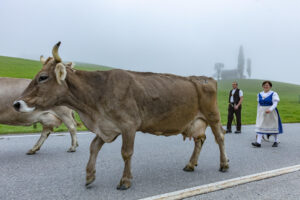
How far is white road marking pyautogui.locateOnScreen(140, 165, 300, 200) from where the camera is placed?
3175 mm

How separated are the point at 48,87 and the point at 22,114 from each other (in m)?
2.15

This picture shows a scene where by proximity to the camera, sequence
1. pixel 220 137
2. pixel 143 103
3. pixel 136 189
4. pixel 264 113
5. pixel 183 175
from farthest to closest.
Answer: pixel 264 113, pixel 220 137, pixel 183 175, pixel 143 103, pixel 136 189

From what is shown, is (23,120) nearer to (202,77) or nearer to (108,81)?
(108,81)

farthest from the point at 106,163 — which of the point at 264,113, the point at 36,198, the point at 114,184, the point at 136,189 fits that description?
the point at 264,113

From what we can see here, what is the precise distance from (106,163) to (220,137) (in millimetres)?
2281

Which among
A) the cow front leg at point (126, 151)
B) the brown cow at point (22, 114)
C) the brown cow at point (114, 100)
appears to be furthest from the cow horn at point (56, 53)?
the brown cow at point (22, 114)

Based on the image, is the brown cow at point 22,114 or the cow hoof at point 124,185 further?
the brown cow at point 22,114

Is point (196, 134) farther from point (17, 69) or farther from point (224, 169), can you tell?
point (17, 69)

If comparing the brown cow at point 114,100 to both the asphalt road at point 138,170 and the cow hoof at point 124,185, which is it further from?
the asphalt road at point 138,170

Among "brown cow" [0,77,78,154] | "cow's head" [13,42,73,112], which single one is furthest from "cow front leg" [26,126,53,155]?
"cow's head" [13,42,73,112]

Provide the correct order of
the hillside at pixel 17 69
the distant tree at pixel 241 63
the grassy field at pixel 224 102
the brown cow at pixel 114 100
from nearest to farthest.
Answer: the brown cow at pixel 114 100 < the grassy field at pixel 224 102 < the hillside at pixel 17 69 < the distant tree at pixel 241 63

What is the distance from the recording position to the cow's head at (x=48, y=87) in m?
3.30

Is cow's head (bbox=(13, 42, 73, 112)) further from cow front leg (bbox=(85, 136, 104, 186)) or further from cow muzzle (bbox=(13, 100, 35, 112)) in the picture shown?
cow front leg (bbox=(85, 136, 104, 186))

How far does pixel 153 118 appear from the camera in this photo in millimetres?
3820
